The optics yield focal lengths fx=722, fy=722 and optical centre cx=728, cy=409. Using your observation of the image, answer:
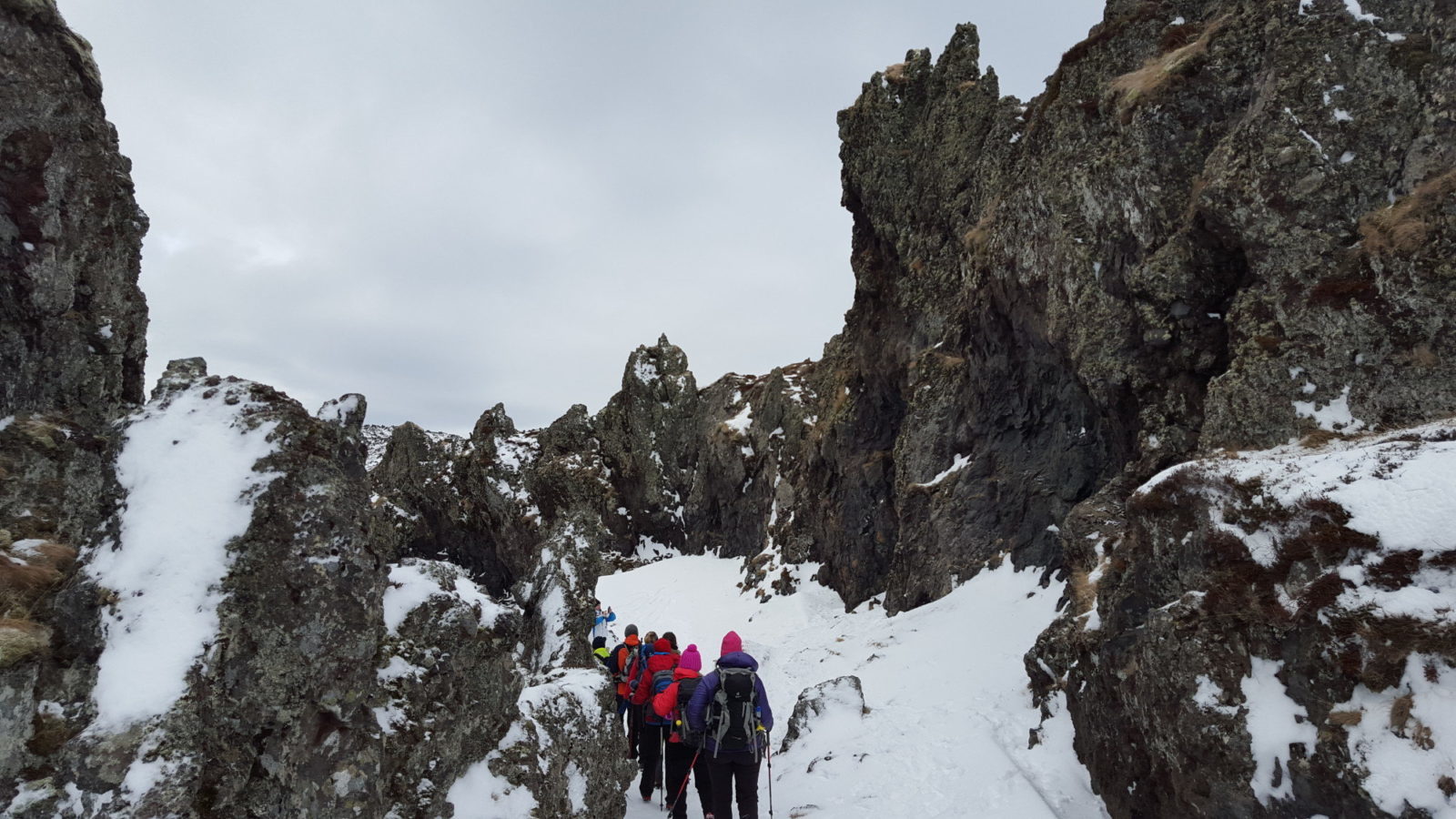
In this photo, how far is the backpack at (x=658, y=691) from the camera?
36.5 ft

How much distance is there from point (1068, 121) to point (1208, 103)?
4.61 meters

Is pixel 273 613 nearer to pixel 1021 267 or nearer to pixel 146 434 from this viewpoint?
pixel 146 434

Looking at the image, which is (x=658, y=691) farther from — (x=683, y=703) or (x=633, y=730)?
(x=633, y=730)

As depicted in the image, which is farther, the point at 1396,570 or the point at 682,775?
the point at 682,775

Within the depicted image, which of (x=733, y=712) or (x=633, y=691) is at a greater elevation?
(x=633, y=691)

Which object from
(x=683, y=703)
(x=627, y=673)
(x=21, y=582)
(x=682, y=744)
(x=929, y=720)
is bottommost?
(x=929, y=720)

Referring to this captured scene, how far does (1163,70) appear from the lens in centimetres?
1889

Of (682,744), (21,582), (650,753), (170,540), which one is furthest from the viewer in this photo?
(650,753)

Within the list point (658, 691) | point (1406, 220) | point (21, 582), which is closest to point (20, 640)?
point (21, 582)

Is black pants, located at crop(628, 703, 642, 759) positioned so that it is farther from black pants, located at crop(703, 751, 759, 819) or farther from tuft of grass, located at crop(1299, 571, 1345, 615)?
tuft of grass, located at crop(1299, 571, 1345, 615)

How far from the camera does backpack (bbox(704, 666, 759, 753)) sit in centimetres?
903

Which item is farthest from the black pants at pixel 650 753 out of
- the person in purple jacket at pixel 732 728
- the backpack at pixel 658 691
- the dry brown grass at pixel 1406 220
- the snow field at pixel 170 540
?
the dry brown grass at pixel 1406 220

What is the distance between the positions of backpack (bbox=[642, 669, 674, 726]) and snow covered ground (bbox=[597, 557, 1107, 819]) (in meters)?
1.42

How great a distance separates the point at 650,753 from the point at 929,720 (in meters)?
6.04
